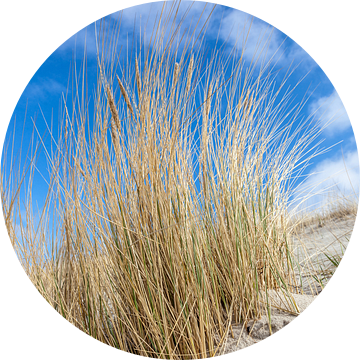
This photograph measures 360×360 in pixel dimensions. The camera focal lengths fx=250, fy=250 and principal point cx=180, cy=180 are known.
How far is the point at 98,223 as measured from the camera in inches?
41.4

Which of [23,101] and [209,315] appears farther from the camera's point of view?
[23,101]

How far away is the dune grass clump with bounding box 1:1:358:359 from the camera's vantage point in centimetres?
103

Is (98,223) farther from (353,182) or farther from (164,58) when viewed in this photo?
(353,182)

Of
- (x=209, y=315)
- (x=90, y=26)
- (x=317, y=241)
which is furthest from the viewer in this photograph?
(x=317, y=241)

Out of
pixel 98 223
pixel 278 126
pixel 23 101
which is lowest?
pixel 98 223

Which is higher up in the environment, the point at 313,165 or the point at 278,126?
the point at 278,126

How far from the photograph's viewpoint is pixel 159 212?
3.39ft

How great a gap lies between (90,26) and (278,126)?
1.08 m

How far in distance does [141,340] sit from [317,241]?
1.29m

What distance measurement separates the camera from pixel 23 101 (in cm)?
117

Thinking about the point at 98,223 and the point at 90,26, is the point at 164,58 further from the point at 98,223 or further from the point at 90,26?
the point at 98,223

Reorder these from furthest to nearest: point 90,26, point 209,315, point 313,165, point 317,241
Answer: point 317,241, point 313,165, point 90,26, point 209,315

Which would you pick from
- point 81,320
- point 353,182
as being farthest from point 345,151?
point 81,320

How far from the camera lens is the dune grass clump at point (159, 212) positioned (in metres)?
1.03
